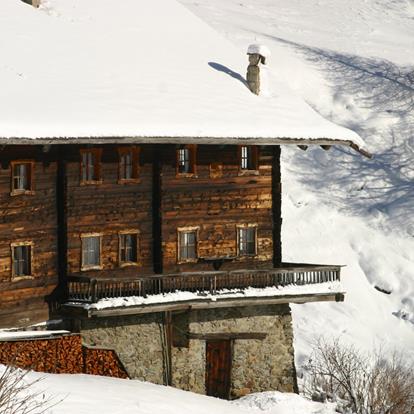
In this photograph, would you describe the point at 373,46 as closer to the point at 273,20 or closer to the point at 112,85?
the point at 273,20

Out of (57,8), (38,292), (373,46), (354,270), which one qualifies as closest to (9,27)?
(57,8)

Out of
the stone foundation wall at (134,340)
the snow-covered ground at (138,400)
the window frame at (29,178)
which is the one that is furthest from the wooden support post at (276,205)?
the window frame at (29,178)

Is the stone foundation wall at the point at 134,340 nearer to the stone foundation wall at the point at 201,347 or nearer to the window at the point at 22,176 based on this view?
the stone foundation wall at the point at 201,347

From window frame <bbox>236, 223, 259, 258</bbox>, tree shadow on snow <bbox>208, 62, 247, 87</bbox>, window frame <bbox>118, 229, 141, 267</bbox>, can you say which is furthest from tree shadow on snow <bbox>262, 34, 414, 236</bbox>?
window frame <bbox>118, 229, 141, 267</bbox>

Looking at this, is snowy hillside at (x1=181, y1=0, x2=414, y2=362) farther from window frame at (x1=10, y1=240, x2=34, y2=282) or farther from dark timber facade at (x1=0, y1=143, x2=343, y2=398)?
window frame at (x1=10, y1=240, x2=34, y2=282)

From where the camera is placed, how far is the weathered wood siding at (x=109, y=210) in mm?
39375

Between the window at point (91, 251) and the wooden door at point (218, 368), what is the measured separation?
4981 mm

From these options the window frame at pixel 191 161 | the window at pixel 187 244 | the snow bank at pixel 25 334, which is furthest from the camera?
the window at pixel 187 244

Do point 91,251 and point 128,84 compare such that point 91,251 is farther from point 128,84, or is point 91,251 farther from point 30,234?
point 128,84

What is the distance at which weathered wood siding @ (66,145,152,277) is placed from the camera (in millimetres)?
39375

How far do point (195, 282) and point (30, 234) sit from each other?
5898 mm

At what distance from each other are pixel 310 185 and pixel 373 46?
2402cm

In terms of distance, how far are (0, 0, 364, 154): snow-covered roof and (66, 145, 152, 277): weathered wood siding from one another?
169cm

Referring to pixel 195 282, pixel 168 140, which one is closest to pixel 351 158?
pixel 195 282
